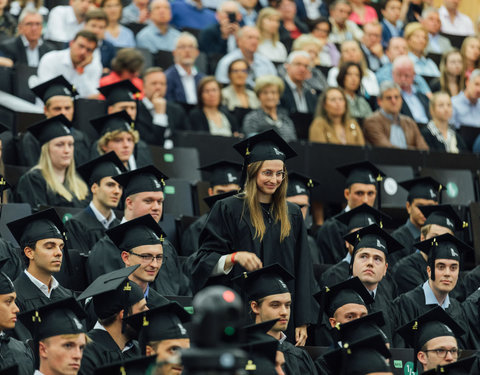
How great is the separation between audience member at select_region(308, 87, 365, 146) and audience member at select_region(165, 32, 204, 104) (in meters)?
1.39

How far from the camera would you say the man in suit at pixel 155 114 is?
9930mm

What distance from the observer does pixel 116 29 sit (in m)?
11.8

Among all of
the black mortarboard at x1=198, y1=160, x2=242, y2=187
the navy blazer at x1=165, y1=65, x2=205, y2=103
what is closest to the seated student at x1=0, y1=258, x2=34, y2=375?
the black mortarboard at x1=198, y1=160, x2=242, y2=187

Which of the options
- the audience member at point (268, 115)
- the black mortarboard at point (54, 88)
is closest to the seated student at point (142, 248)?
the black mortarboard at point (54, 88)

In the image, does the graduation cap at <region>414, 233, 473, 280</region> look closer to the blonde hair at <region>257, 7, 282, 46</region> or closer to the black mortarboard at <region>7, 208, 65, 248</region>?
the black mortarboard at <region>7, 208, 65, 248</region>

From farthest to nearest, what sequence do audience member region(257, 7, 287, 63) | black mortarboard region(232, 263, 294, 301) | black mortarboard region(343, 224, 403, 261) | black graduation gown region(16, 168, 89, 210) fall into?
1. audience member region(257, 7, 287, 63)
2. black graduation gown region(16, 168, 89, 210)
3. black mortarboard region(343, 224, 403, 261)
4. black mortarboard region(232, 263, 294, 301)

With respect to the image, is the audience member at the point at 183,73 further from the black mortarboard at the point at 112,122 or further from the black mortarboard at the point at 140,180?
the black mortarboard at the point at 140,180

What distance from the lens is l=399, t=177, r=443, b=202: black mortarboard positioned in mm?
9219

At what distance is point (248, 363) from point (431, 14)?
10.5 meters

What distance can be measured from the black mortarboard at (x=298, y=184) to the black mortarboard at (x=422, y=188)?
1039mm

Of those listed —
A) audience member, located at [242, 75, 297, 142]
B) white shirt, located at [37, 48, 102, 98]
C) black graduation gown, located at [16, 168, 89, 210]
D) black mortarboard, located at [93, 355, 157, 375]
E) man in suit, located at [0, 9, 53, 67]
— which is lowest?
black mortarboard, located at [93, 355, 157, 375]

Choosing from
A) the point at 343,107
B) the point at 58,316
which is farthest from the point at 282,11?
the point at 58,316

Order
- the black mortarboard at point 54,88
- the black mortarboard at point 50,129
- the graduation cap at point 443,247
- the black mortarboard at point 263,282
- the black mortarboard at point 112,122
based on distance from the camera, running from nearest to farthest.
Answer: the black mortarboard at point 263,282 < the graduation cap at point 443,247 < the black mortarboard at point 50,129 < the black mortarboard at point 112,122 < the black mortarboard at point 54,88

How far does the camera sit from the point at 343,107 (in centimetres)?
1047
